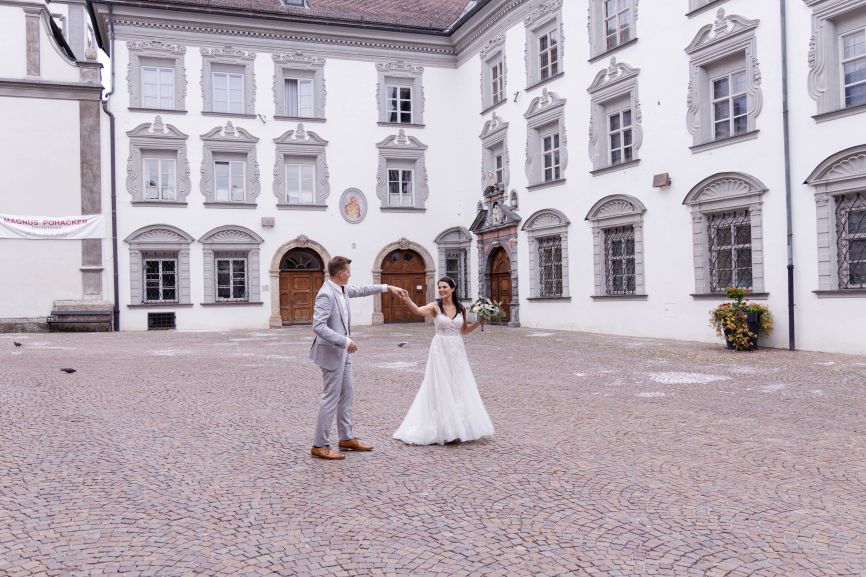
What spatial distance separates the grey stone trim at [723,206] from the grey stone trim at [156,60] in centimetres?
1604

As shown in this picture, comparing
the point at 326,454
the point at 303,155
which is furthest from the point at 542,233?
the point at 326,454

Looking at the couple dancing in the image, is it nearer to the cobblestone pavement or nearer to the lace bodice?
the lace bodice

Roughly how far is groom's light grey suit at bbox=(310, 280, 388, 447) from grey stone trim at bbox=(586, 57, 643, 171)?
1351 cm

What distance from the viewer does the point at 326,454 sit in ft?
19.8

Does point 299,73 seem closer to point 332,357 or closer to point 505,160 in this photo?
point 505,160

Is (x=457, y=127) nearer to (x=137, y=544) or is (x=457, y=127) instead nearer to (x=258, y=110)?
(x=258, y=110)

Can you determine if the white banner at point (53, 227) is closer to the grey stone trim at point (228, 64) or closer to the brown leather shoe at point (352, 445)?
the grey stone trim at point (228, 64)

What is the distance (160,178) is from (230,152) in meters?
2.34

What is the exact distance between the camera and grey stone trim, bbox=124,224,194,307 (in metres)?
23.3

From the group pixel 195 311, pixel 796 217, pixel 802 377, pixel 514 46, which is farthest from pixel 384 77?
pixel 802 377

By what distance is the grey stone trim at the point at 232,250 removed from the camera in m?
24.0

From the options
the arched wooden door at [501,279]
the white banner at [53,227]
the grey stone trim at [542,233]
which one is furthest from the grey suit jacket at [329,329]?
the white banner at [53,227]

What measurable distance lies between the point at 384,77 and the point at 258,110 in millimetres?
4531

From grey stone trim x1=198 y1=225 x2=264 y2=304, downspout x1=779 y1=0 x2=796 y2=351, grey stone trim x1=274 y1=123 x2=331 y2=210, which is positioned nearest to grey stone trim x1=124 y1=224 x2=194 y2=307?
grey stone trim x1=198 y1=225 x2=264 y2=304
